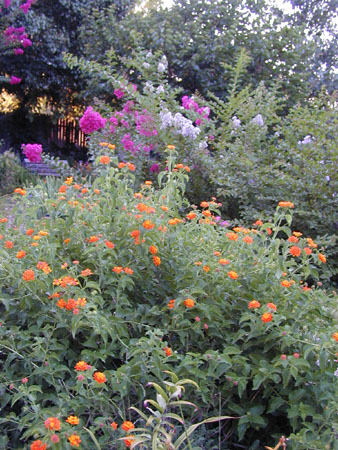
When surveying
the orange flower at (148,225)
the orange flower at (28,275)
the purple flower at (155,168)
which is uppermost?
the orange flower at (148,225)

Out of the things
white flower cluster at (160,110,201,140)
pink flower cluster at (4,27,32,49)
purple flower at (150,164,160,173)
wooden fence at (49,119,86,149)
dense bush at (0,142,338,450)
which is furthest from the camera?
wooden fence at (49,119,86,149)

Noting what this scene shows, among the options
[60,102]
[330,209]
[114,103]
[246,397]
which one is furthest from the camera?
[60,102]

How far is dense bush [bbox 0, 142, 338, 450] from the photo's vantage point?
156 cm

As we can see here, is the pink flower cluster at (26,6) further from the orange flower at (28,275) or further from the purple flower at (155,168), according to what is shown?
the orange flower at (28,275)

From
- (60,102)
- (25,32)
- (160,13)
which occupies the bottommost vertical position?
(60,102)

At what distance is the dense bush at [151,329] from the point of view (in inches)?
61.5

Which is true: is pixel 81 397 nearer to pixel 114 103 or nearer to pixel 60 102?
pixel 114 103

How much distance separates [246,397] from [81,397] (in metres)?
0.68

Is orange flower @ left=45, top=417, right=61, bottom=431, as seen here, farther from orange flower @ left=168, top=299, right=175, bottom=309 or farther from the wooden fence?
the wooden fence

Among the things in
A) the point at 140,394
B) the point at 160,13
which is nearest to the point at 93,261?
the point at 140,394

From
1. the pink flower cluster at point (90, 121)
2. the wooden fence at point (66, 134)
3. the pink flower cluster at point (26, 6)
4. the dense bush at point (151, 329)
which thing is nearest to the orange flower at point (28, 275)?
the dense bush at point (151, 329)

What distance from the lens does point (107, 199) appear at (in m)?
2.14

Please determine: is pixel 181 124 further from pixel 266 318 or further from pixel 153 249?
pixel 266 318

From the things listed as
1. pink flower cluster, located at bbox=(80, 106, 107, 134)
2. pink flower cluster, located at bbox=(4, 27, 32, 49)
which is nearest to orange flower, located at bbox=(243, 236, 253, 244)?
pink flower cluster, located at bbox=(80, 106, 107, 134)
